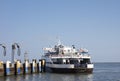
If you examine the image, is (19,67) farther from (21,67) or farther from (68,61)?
(68,61)

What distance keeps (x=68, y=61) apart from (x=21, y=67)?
10076 mm

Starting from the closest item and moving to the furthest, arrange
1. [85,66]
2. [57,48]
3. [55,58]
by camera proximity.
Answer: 1. [85,66]
2. [55,58]
3. [57,48]

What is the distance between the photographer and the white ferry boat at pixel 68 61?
66500 millimetres

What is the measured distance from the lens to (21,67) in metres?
66.9

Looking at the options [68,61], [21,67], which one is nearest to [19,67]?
[21,67]

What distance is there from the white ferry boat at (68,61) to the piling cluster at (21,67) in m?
1.95

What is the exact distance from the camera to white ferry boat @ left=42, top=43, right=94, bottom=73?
66.5 metres

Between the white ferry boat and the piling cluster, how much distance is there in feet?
6.40

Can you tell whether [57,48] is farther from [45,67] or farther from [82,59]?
[82,59]

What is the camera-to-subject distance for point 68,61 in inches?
2717

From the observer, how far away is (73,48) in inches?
2965

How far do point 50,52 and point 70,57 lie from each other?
10.9 metres

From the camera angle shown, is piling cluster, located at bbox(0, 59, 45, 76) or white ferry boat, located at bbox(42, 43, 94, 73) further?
white ferry boat, located at bbox(42, 43, 94, 73)

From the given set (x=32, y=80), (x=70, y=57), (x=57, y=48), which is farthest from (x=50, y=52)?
(x=32, y=80)
